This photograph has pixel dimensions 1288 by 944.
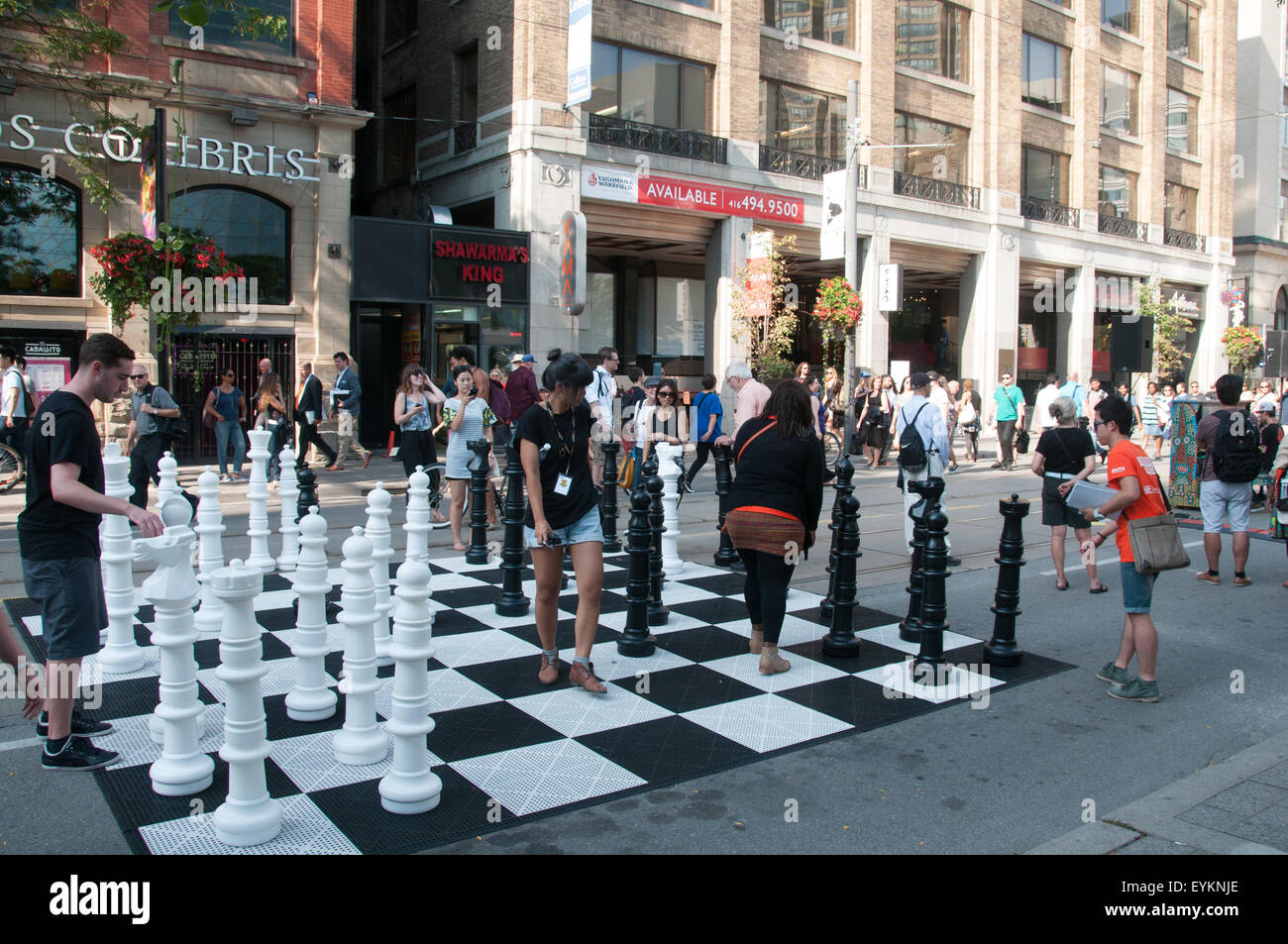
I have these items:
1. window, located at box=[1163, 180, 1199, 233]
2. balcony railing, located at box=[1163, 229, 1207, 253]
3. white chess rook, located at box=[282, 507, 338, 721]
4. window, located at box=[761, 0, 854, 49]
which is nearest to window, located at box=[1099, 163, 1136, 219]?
window, located at box=[1163, 180, 1199, 233]

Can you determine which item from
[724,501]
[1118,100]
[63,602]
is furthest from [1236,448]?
[1118,100]

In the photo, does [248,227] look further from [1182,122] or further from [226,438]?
[1182,122]

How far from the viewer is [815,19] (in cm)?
2642

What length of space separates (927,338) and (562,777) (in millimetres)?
35135

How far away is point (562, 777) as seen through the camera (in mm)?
4648

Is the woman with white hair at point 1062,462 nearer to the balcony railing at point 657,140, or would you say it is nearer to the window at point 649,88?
the balcony railing at point 657,140

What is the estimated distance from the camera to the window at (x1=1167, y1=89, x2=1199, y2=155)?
37281 millimetres

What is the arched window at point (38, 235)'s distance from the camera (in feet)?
55.2

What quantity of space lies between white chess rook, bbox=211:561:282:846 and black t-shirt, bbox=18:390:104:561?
117 cm

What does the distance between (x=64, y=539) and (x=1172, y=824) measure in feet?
16.7

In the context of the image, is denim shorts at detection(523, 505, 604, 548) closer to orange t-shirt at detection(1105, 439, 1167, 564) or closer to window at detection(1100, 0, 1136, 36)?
orange t-shirt at detection(1105, 439, 1167, 564)
